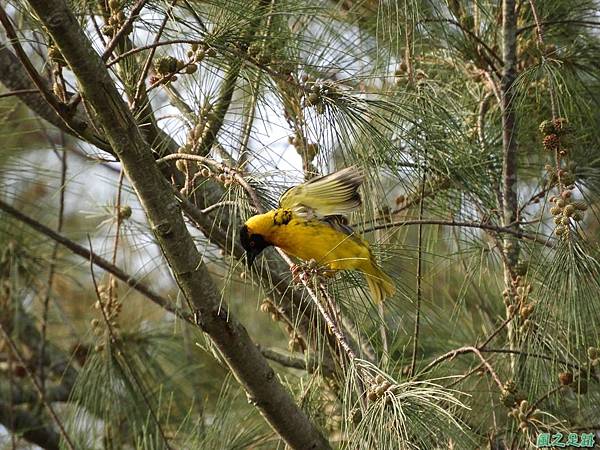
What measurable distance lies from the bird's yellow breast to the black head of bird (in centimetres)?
1

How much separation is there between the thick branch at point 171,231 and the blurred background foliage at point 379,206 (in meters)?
0.09

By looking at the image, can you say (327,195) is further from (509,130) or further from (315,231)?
(509,130)

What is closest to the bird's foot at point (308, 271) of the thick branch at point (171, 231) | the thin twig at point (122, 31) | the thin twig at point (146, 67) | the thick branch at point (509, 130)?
the thick branch at point (171, 231)

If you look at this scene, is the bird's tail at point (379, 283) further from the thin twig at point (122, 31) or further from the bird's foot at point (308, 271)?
the thin twig at point (122, 31)

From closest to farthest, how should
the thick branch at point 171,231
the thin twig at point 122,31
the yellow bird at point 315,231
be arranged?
the thick branch at point 171,231
the thin twig at point 122,31
the yellow bird at point 315,231

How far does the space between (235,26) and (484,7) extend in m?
1.18

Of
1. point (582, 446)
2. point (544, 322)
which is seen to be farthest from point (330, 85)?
point (582, 446)

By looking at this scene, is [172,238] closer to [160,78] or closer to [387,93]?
[160,78]

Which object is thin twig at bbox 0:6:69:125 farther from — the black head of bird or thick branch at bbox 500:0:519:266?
thick branch at bbox 500:0:519:266

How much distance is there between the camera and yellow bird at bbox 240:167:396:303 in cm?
211

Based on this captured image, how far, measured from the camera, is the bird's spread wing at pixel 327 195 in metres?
2.00

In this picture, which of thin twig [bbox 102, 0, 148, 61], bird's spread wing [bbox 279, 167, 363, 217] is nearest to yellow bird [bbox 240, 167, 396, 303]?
bird's spread wing [bbox 279, 167, 363, 217]

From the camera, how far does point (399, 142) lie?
2324 mm

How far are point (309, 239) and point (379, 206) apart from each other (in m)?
0.28
